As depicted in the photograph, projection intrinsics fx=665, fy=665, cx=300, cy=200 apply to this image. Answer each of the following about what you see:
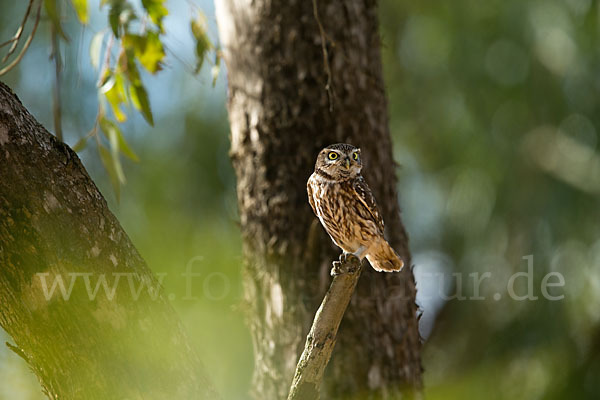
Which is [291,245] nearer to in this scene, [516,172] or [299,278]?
[299,278]

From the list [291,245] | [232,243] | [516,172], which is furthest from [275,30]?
[516,172]

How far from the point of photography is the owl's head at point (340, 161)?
1.23m

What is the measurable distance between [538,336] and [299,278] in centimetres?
214

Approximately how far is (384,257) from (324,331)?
8.6 inches

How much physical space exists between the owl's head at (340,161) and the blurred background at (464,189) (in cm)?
178

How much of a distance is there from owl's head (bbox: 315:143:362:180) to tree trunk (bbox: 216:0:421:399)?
20.0 inches

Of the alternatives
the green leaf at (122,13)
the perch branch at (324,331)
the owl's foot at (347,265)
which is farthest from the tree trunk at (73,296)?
the green leaf at (122,13)

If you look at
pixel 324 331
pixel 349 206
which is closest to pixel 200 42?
pixel 349 206

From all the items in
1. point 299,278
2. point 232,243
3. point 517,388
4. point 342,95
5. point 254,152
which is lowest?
point 517,388

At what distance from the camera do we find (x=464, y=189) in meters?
3.83

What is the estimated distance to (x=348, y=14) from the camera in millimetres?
1914

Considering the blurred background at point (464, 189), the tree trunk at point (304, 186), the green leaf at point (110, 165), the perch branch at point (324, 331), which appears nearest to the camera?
the perch branch at point (324, 331)

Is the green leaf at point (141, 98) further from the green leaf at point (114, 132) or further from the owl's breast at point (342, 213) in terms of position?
the owl's breast at point (342, 213)

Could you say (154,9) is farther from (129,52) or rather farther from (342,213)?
(342,213)
